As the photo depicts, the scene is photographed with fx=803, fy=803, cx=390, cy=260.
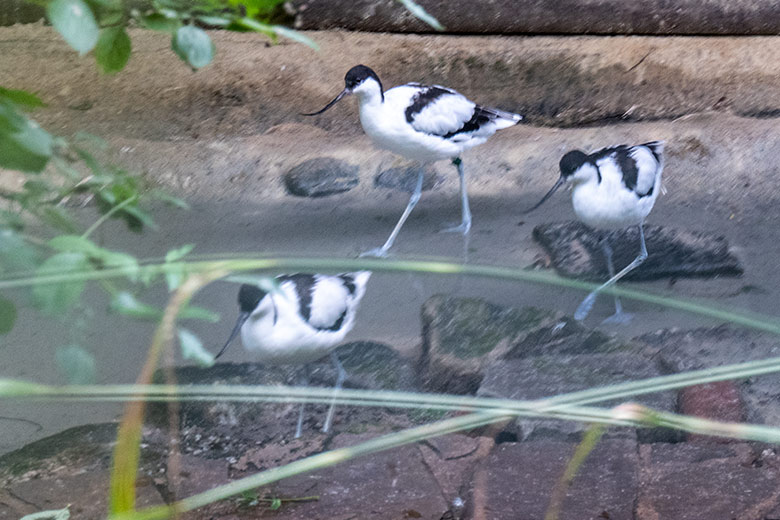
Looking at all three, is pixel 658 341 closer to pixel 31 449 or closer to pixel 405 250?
pixel 405 250

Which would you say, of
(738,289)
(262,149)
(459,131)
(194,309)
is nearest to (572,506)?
(194,309)

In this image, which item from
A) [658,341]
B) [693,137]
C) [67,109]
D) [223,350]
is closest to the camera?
[223,350]

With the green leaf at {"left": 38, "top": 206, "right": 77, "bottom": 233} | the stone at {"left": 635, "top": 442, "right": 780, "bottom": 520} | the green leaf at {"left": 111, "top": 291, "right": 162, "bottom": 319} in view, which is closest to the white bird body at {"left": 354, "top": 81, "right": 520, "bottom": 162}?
the stone at {"left": 635, "top": 442, "right": 780, "bottom": 520}

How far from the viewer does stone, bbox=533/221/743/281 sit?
318 centimetres

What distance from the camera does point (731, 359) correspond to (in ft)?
8.11

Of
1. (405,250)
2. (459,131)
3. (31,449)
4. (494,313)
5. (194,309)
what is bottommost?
(194,309)

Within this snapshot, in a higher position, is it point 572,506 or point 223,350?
point 223,350

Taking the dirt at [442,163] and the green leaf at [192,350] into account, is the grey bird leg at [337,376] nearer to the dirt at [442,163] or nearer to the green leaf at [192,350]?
the dirt at [442,163]

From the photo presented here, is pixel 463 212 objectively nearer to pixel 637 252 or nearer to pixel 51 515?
pixel 637 252

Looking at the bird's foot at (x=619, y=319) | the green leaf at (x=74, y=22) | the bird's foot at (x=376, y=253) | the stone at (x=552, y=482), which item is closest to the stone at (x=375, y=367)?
the stone at (x=552, y=482)

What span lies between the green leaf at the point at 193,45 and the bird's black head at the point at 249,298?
118 centimetres

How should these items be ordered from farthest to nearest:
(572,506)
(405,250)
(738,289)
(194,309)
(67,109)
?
(67,109) → (405,250) → (738,289) → (572,506) → (194,309)

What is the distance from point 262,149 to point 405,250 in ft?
3.64

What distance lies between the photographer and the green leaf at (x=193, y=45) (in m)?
1.04
